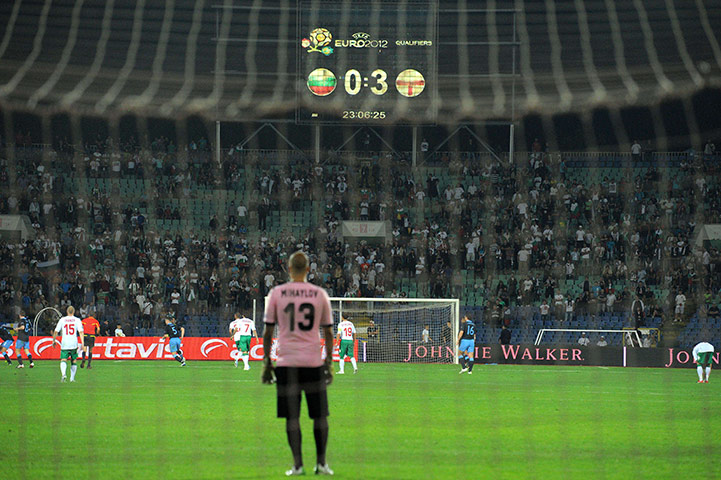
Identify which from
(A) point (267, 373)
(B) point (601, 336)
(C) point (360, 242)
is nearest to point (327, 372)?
(A) point (267, 373)

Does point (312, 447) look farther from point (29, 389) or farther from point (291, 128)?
point (291, 128)

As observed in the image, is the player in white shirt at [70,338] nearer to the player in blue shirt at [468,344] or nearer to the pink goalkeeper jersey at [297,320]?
the player in blue shirt at [468,344]

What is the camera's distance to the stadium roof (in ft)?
125

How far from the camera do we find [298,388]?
855 cm

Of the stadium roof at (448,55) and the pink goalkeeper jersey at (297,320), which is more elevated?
the stadium roof at (448,55)

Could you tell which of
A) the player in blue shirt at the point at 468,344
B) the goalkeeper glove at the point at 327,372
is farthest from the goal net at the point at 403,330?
the goalkeeper glove at the point at 327,372

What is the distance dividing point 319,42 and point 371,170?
7168 mm

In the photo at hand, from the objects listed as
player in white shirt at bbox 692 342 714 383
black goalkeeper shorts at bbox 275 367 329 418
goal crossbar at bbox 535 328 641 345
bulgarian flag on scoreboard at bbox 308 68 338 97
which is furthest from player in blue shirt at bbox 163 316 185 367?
black goalkeeper shorts at bbox 275 367 329 418

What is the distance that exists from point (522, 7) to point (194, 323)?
17673 millimetres

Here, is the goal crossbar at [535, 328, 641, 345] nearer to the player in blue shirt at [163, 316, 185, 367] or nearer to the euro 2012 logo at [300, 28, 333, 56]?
the euro 2012 logo at [300, 28, 333, 56]

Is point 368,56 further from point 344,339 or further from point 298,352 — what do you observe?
point 298,352

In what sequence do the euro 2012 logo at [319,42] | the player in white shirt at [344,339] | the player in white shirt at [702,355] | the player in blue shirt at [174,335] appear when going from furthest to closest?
1. the euro 2012 logo at [319,42]
2. the player in blue shirt at [174,335]
3. the player in white shirt at [344,339]
4. the player in white shirt at [702,355]

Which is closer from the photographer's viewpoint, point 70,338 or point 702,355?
point 70,338

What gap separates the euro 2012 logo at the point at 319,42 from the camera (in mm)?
34094
